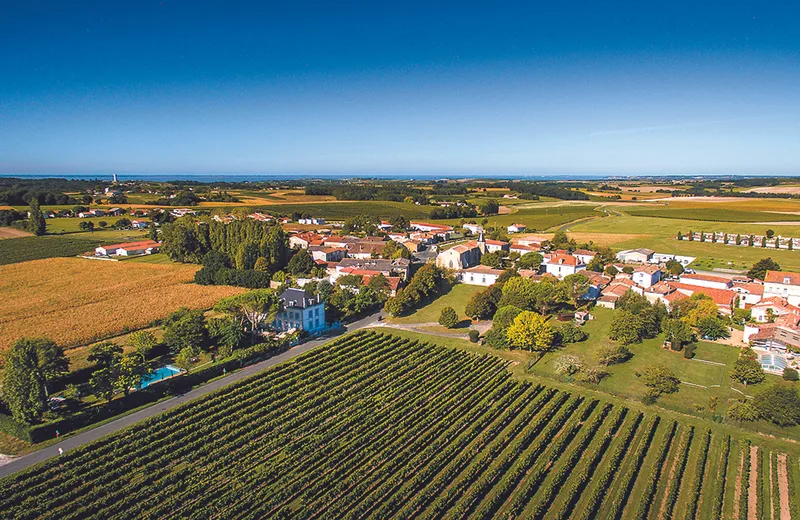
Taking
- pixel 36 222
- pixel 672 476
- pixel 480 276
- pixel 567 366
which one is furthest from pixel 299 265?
pixel 36 222

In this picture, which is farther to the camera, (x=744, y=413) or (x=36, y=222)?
(x=36, y=222)

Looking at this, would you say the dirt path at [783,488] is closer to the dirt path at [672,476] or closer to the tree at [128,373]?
the dirt path at [672,476]

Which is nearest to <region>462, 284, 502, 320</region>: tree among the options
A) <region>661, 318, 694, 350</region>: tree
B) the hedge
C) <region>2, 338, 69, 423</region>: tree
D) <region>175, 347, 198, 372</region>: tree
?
<region>661, 318, 694, 350</region>: tree

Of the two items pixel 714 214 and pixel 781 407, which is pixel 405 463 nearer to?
pixel 781 407

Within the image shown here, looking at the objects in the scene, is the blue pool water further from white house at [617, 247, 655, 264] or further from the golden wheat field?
white house at [617, 247, 655, 264]

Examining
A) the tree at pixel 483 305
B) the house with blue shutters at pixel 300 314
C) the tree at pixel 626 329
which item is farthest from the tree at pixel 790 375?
the house with blue shutters at pixel 300 314

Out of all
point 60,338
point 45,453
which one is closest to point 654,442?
point 45,453
